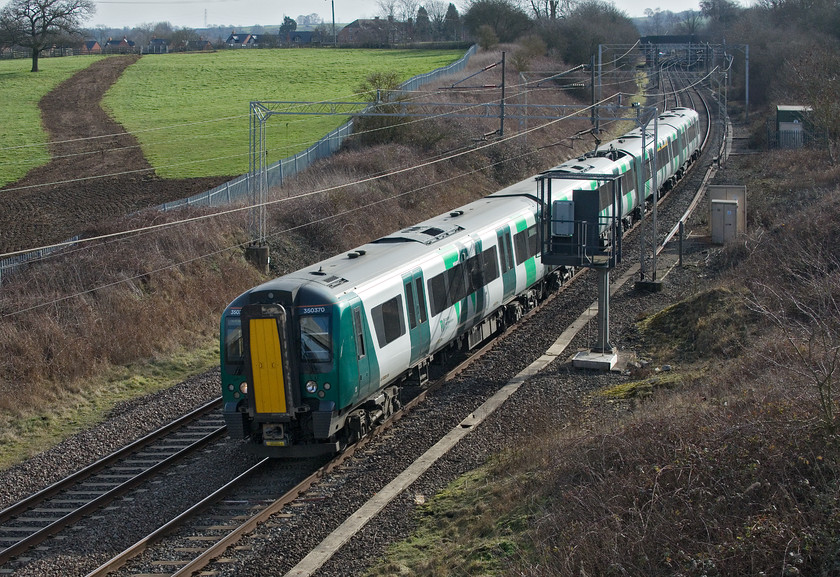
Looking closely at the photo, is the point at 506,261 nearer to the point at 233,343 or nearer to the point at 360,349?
the point at 360,349

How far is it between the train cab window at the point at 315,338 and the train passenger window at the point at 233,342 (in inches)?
34.5

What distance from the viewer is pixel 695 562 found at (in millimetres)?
7156

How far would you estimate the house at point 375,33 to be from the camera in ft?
370

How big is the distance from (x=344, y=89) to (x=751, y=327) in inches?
2006

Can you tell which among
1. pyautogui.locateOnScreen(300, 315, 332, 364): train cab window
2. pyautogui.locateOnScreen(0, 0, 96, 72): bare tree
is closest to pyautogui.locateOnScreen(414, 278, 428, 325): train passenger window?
pyautogui.locateOnScreen(300, 315, 332, 364): train cab window

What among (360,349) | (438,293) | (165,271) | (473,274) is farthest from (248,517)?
(165,271)

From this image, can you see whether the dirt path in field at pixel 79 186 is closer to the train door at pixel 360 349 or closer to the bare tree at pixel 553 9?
the train door at pixel 360 349

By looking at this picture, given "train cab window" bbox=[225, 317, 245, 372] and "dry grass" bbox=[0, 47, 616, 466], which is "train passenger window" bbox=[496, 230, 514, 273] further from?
"train cab window" bbox=[225, 317, 245, 372]

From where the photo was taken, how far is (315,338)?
12328 millimetres

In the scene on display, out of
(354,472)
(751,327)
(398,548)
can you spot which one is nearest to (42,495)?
(354,472)

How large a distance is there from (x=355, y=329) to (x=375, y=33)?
384ft

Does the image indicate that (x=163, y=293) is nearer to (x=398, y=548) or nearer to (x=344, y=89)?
(x=398, y=548)

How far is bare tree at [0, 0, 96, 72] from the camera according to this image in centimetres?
6519

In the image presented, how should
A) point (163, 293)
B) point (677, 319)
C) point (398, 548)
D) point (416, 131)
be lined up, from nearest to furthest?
point (398, 548)
point (677, 319)
point (163, 293)
point (416, 131)
